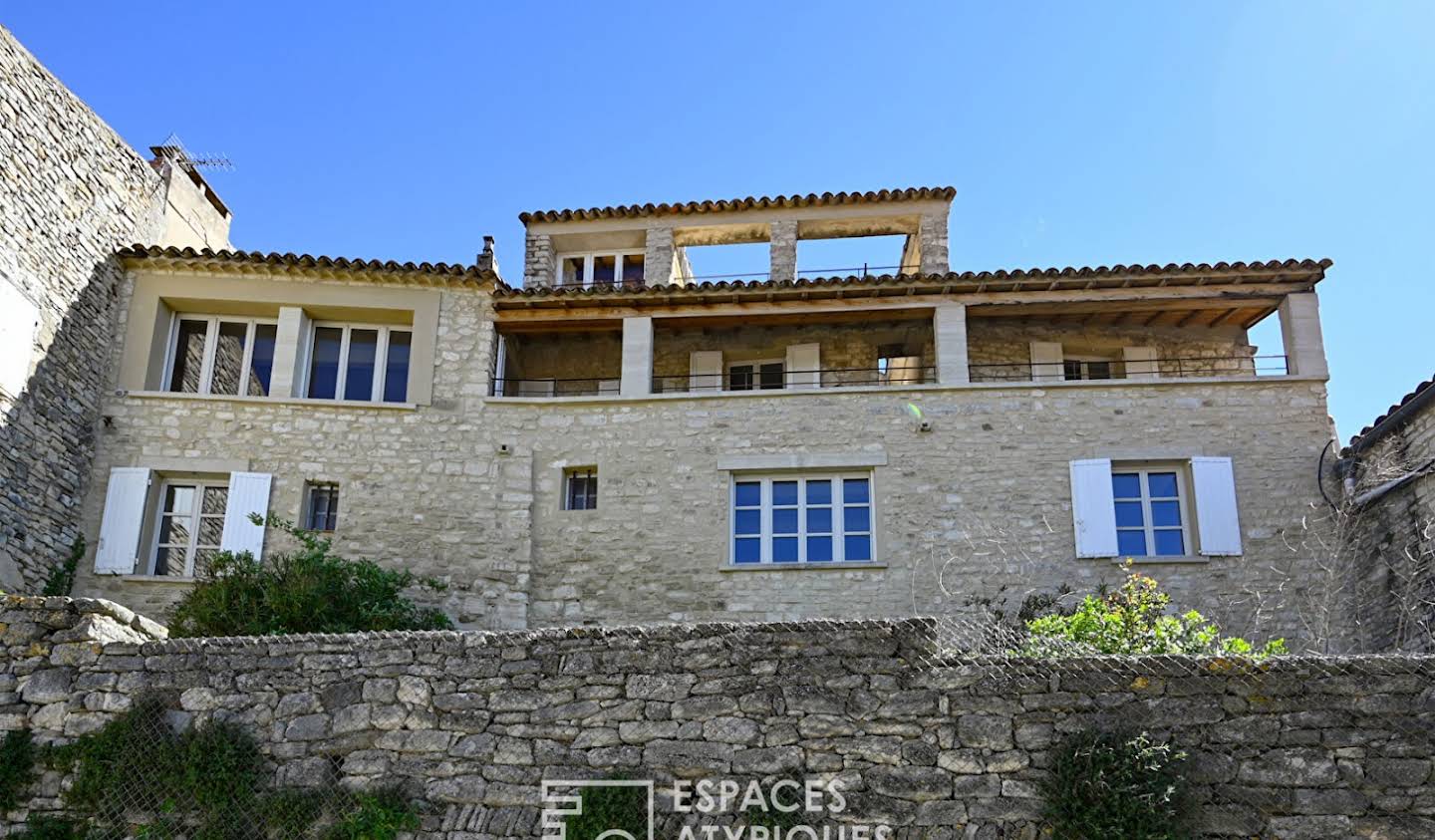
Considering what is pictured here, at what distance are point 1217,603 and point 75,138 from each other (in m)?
13.4

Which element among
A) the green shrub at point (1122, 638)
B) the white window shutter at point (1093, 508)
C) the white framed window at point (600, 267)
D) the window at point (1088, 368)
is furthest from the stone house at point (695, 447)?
the green shrub at point (1122, 638)

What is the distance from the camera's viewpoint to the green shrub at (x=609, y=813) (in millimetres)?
8047

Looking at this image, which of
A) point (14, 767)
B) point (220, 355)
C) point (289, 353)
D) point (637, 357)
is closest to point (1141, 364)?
point (637, 357)

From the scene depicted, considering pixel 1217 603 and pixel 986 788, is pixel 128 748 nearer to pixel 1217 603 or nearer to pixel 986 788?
pixel 986 788

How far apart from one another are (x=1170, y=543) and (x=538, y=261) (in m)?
9.28

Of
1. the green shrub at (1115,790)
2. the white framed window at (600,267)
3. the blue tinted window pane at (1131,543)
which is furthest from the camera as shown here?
the white framed window at (600,267)

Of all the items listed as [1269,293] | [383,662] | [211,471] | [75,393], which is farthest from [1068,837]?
[75,393]

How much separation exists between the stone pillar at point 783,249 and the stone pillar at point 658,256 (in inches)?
55.7

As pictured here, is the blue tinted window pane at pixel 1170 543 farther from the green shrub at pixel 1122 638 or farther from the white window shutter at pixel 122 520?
the white window shutter at pixel 122 520

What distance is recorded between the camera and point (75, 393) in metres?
14.3

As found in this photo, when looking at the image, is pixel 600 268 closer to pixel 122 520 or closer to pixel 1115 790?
pixel 122 520

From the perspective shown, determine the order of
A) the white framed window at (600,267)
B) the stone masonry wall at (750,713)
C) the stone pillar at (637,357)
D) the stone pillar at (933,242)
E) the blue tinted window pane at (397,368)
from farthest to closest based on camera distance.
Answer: the white framed window at (600,267) → the stone pillar at (933,242) → the blue tinted window pane at (397,368) → the stone pillar at (637,357) → the stone masonry wall at (750,713)

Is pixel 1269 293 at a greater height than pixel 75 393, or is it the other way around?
pixel 1269 293

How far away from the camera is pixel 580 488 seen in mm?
14938
